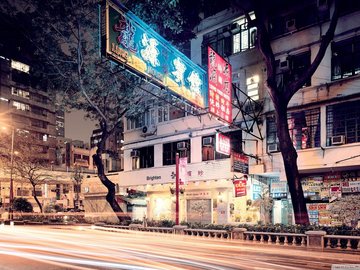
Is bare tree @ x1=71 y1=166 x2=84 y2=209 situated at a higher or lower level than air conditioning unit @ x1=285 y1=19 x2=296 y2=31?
lower

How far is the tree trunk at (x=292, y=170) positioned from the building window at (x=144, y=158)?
14.6m

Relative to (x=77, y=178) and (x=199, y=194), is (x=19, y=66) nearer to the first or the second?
(x=77, y=178)

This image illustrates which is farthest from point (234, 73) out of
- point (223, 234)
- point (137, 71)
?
point (137, 71)

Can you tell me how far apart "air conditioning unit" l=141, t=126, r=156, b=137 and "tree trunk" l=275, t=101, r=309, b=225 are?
13.7m

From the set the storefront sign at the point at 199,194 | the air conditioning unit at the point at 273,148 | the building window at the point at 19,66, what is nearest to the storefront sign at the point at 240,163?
the air conditioning unit at the point at 273,148

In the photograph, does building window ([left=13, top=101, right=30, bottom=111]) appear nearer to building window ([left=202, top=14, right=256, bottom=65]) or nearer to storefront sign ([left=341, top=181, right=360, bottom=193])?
building window ([left=202, top=14, right=256, bottom=65])

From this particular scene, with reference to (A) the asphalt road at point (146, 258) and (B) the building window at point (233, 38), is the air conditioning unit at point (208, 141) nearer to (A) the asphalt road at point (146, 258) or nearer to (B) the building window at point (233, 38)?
(B) the building window at point (233, 38)

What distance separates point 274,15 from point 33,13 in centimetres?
1528

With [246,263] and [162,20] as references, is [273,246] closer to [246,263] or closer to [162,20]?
[246,263]

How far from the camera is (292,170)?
60.8ft

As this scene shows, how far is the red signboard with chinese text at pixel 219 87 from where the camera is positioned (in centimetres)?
1972

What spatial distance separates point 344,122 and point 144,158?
17058 millimetres

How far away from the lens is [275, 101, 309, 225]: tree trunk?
1830cm

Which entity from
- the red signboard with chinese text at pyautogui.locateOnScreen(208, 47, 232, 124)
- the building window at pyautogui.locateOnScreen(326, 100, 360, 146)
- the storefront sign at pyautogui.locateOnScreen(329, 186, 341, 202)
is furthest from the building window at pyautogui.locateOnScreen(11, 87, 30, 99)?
the storefront sign at pyautogui.locateOnScreen(329, 186, 341, 202)
